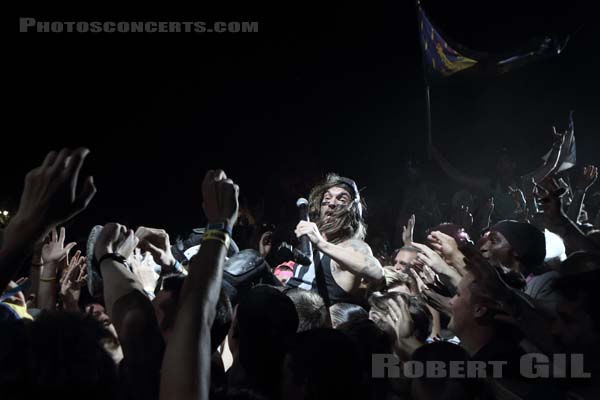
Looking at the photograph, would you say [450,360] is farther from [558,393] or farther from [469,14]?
[469,14]

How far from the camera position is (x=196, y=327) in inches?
63.9

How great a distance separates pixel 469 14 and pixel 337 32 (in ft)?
9.45

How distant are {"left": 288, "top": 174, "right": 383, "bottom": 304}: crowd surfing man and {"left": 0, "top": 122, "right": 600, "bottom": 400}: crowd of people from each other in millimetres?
11

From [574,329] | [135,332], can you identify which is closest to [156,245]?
[135,332]

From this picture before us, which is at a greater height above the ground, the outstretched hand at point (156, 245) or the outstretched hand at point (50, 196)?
the outstretched hand at point (50, 196)

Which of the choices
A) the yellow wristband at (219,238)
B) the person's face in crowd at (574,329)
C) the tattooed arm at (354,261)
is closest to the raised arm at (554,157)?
the tattooed arm at (354,261)

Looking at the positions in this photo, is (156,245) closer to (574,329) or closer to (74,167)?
(74,167)

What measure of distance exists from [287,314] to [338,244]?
6.20ft

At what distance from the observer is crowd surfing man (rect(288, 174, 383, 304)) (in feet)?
12.5

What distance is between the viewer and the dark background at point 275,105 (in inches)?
327

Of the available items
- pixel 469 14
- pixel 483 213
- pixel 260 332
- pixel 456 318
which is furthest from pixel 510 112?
pixel 260 332

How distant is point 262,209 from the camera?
8.08 metres

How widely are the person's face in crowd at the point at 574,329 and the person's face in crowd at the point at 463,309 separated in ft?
1.29

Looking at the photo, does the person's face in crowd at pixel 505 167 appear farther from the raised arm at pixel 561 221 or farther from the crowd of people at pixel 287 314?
the raised arm at pixel 561 221
